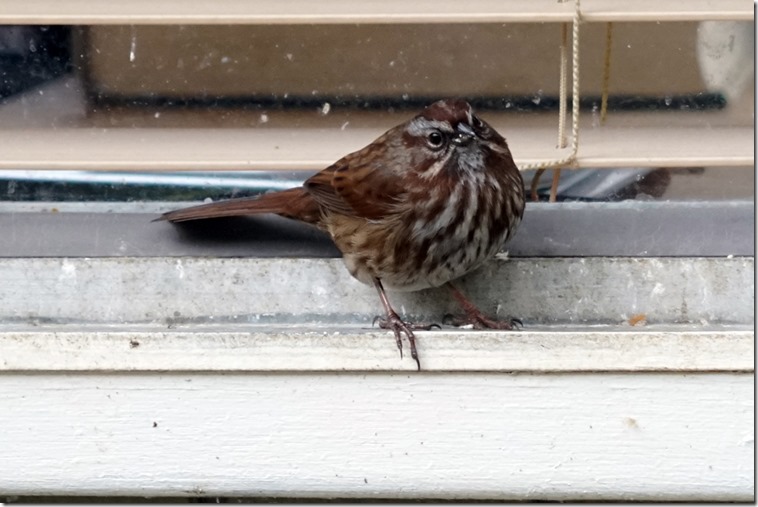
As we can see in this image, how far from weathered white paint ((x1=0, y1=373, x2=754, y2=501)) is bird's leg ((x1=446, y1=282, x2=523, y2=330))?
0.67 ft

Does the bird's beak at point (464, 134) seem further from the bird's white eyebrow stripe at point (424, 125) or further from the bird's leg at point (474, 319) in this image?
the bird's leg at point (474, 319)

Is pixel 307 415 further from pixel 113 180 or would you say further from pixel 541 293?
pixel 113 180

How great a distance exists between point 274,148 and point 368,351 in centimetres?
47

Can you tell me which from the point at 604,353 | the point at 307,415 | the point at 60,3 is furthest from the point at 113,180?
the point at 604,353

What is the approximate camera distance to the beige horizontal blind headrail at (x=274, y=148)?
2.18 m

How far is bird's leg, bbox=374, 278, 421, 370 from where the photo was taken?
83.5 inches

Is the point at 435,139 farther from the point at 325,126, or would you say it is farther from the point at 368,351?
the point at 368,351

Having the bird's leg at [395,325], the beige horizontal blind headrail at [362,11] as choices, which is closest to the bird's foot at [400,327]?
the bird's leg at [395,325]

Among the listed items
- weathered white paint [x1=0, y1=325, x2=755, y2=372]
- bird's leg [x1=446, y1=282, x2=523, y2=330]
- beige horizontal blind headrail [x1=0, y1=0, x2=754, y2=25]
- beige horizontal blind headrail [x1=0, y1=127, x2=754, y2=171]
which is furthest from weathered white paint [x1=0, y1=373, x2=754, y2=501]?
beige horizontal blind headrail [x1=0, y1=0, x2=754, y2=25]

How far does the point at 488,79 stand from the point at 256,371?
79cm

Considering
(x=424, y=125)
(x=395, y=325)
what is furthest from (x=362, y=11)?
(x=395, y=325)

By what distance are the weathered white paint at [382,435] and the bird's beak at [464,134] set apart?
1.60 ft

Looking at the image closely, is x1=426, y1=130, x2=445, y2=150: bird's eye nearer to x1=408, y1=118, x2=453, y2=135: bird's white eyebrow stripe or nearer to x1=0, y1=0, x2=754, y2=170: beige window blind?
x1=408, y1=118, x2=453, y2=135: bird's white eyebrow stripe

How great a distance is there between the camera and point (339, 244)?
2428 millimetres
